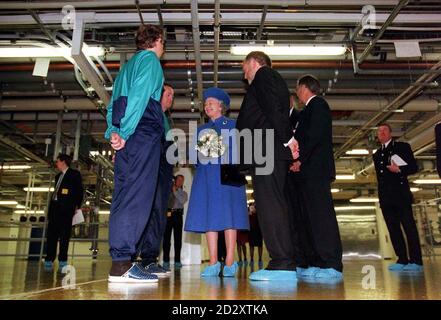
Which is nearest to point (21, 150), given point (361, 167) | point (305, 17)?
point (305, 17)

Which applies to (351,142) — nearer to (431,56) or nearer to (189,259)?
(431,56)

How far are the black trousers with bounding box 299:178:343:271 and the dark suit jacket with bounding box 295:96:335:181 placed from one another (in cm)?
7

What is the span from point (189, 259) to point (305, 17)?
5.74 meters

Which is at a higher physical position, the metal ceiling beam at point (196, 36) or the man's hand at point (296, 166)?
the metal ceiling beam at point (196, 36)

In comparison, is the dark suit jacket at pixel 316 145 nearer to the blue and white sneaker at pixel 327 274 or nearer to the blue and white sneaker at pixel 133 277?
the blue and white sneaker at pixel 327 274

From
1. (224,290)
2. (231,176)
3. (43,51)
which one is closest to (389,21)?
(231,176)

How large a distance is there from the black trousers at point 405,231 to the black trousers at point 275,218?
2445 mm

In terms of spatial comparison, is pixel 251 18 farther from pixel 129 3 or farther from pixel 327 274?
pixel 327 274

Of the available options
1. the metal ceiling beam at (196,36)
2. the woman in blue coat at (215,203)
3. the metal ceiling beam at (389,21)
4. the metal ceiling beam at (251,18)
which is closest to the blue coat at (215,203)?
the woman in blue coat at (215,203)

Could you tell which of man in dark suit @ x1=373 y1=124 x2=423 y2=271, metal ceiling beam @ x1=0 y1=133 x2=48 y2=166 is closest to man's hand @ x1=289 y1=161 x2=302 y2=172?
man in dark suit @ x1=373 y1=124 x2=423 y2=271

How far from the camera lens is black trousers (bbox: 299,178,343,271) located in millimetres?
2459

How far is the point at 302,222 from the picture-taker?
292 cm

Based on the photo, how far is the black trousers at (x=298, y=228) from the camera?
111 inches

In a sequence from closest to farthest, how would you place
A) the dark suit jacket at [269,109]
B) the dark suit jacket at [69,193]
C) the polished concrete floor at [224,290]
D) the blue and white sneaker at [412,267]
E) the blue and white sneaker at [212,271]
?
the polished concrete floor at [224,290] < the dark suit jacket at [269,109] < the blue and white sneaker at [212,271] < the blue and white sneaker at [412,267] < the dark suit jacket at [69,193]
